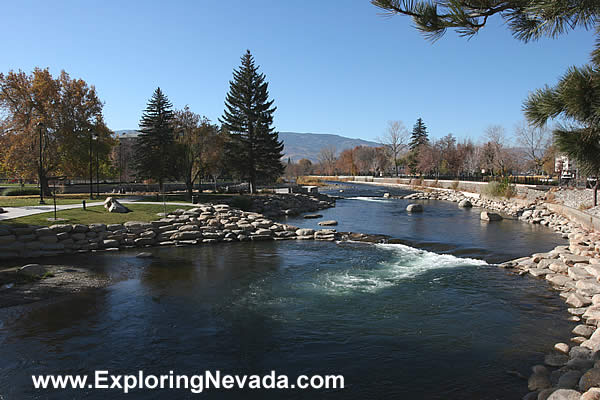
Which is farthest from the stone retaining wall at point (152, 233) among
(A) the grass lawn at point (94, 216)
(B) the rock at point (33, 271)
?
(B) the rock at point (33, 271)

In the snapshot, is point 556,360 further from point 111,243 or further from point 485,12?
point 111,243

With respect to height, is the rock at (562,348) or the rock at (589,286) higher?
the rock at (589,286)

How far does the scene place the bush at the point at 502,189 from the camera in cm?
3359

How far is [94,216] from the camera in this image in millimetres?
18047

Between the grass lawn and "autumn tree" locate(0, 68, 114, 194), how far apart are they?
783 cm

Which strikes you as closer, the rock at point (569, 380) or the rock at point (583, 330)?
the rock at point (569, 380)

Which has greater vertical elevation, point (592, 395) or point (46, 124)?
point (46, 124)

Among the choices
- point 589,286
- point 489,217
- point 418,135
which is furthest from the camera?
point 418,135

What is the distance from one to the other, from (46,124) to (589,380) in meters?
31.2

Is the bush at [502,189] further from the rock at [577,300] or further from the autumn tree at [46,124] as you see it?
the autumn tree at [46,124]

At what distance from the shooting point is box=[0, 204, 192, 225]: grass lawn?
15828mm

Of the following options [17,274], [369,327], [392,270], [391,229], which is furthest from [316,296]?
[391,229]

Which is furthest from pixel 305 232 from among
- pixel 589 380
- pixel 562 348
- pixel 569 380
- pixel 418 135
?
pixel 418 135

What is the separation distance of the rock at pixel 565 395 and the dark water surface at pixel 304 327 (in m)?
0.69
